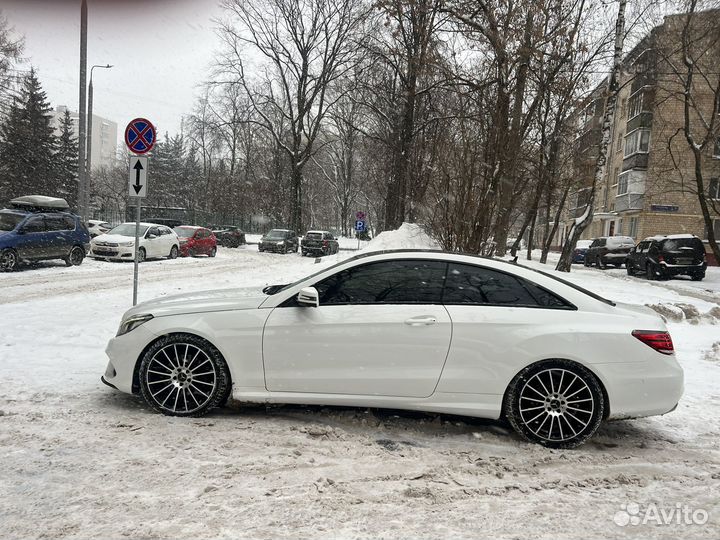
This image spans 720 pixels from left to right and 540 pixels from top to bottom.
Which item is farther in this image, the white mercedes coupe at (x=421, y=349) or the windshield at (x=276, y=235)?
the windshield at (x=276, y=235)

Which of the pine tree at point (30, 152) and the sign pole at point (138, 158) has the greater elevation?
the pine tree at point (30, 152)

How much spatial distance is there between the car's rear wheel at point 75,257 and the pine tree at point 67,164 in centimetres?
3341

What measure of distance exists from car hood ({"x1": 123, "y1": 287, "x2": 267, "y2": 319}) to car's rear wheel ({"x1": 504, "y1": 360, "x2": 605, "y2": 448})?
2143mm

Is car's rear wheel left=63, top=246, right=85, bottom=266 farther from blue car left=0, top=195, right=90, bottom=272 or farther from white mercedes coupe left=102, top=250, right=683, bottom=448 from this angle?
white mercedes coupe left=102, top=250, right=683, bottom=448

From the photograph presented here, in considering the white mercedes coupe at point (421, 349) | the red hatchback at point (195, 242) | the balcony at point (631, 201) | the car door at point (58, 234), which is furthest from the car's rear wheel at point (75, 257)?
the balcony at point (631, 201)

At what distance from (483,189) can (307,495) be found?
10.1 metres

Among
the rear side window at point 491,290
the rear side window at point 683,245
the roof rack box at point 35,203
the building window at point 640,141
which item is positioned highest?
the building window at point 640,141

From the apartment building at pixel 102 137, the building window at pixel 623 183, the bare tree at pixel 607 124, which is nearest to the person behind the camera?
the bare tree at pixel 607 124

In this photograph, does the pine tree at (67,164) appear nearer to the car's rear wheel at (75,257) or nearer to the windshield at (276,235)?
the windshield at (276,235)

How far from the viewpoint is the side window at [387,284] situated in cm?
393

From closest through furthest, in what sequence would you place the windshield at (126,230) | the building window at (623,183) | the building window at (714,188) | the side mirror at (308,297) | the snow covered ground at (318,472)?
1. the snow covered ground at (318,472)
2. the side mirror at (308,297)
3. the windshield at (126,230)
4. the building window at (714,188)
5. the building window at (623,183)

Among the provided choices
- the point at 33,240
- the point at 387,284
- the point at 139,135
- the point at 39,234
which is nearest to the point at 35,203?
the point at 39,234

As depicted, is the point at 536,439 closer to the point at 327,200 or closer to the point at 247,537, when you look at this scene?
the point at 247,537

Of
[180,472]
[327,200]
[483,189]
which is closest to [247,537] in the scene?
[180,472]
